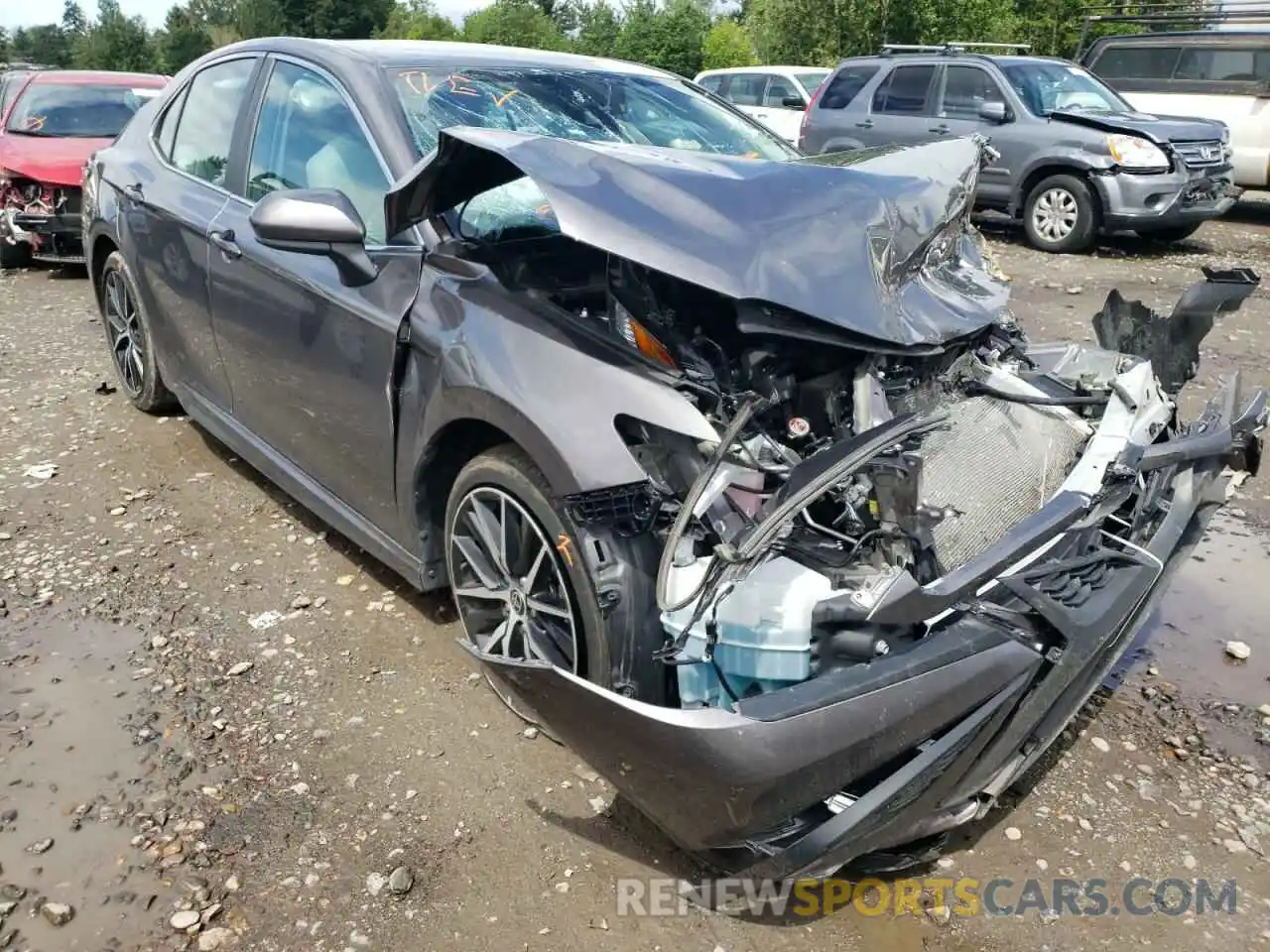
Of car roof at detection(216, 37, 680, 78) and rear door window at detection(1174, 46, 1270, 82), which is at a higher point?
rear door window at detection(1174, 46, 1270, 82)

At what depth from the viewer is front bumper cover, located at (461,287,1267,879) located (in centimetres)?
204

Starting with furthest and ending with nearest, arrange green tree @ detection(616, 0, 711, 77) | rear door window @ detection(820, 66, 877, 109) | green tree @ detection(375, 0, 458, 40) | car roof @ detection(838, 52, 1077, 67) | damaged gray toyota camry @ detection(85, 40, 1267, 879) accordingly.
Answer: green tree @ detection(375, 0, 458, 40) < green tree @ detection(616, 0, 711, 77) < rear door window @ detection(820, 66, 877, 109) < car roof @ detection(838, 52, 1077, 67) < damaged gray toyota camry @ detection(85, 40, 1267, 879)

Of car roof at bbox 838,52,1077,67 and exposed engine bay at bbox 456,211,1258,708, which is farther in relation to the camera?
car roof at bbox 838,52,1077,67

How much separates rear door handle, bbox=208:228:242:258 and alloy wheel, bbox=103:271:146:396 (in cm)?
136

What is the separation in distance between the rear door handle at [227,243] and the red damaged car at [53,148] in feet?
21.2

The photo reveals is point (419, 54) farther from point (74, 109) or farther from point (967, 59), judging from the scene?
point (967, 59)

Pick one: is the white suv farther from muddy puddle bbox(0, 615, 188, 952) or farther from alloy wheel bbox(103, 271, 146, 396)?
muddy puddle bbox(0, 615, 188, 952)

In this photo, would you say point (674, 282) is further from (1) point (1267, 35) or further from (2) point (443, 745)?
(1) point (1267, 35)

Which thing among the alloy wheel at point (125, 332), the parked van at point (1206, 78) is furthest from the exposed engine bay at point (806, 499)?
the parked van at point (1206, 78)

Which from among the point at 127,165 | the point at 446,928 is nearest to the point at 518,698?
the point at 446,928

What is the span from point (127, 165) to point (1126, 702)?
187 inches

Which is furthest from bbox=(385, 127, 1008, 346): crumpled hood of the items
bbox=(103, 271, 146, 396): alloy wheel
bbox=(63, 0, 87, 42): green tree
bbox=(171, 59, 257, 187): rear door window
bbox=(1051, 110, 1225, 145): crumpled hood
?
bbox=(63, 0, 87, 42): green tree

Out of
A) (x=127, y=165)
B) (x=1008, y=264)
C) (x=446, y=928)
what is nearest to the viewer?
(x=446, y=928)

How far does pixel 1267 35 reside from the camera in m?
→ 11.8
